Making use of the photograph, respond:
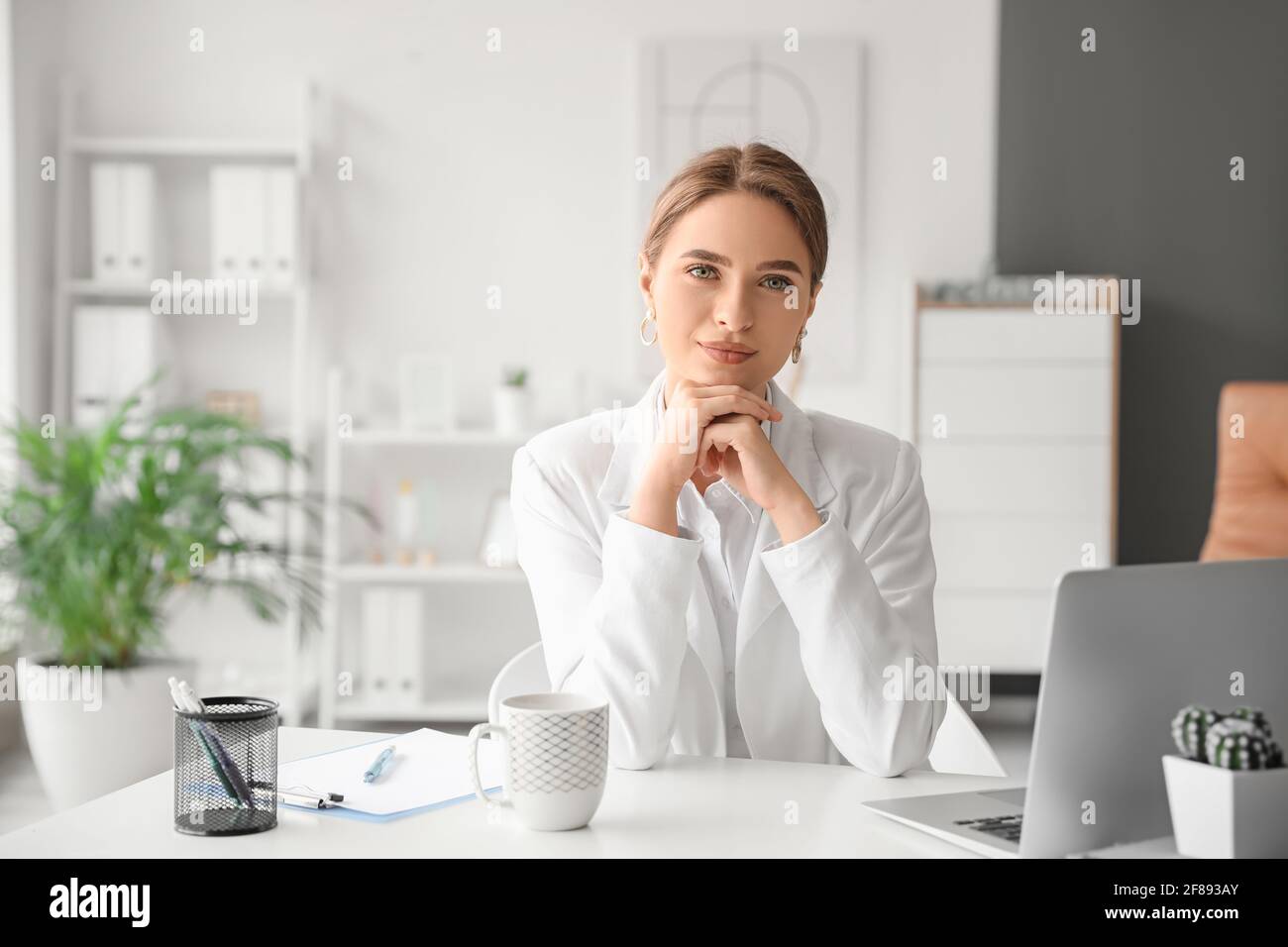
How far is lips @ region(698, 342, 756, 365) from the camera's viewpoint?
153cm

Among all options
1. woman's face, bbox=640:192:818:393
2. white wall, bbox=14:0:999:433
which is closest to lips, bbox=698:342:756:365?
woman's face, bbox=640:192:818:393

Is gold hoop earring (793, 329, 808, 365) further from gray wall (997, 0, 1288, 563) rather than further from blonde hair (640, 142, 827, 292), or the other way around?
gray wall (997, 0, 1288, 563)

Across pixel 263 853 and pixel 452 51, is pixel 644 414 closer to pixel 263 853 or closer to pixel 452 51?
pixel 263 853

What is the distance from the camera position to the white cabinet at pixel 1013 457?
150 inches

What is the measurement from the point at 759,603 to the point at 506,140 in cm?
306

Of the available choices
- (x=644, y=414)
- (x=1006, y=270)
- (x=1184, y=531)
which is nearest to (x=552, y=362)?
(x=1006, y=270)

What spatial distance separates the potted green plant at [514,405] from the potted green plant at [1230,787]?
3194mm

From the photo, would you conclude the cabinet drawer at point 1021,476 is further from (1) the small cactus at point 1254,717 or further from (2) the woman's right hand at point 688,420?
(1) the small cactus at point 1254,717

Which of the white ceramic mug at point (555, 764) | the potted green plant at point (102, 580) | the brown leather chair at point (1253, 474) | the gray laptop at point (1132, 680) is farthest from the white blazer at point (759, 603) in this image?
the brown leather chair at point (1253, 474)

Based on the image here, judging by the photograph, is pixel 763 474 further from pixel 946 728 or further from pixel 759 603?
pixel 946 728
